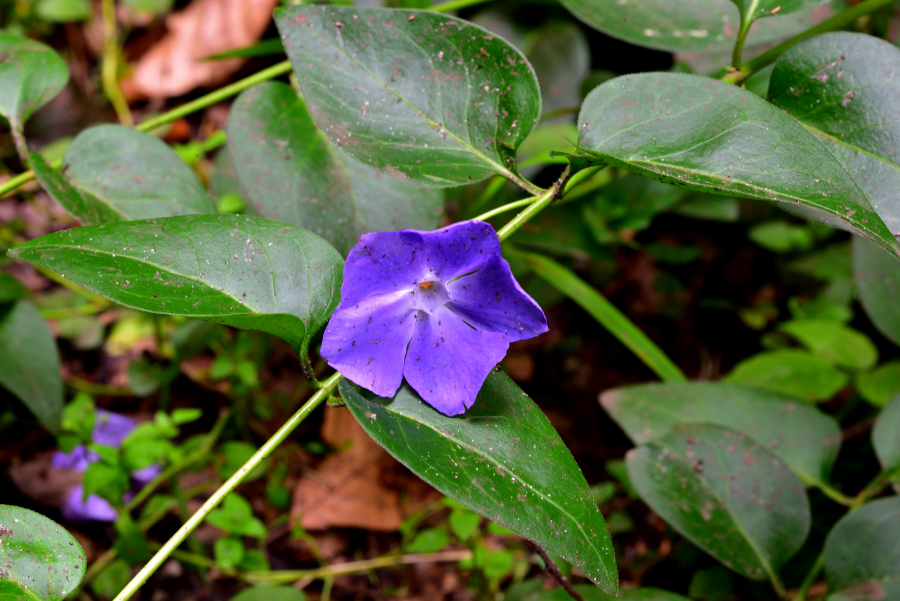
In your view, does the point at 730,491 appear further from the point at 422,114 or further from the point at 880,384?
the point at 422,114

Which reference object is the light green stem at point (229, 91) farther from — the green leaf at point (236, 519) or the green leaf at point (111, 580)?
the green leaf at point (111, 580)

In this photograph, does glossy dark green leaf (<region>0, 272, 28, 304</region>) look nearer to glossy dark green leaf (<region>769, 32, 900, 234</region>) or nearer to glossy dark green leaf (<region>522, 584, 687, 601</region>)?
glossy dark green leaf (<region>522, 584, 687, 601</region>)

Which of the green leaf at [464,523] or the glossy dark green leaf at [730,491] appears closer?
the glossy dark green leaf at [730,491]

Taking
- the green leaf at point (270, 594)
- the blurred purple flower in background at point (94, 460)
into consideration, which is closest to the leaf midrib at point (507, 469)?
the green leaf at point (270, 594)

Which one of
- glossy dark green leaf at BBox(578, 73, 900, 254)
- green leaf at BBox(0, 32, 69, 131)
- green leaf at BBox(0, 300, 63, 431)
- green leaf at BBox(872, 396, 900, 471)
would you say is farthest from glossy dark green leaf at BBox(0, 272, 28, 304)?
green leaf at BBox(872, 396, 900, 471)

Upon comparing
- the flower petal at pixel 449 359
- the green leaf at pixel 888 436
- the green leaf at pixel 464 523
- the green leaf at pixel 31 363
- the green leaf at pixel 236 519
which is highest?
the flower petal at pixel 449 359

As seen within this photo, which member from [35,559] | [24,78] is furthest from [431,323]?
[24,78]

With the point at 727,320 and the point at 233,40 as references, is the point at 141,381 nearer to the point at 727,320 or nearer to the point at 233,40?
the point at 233,40
